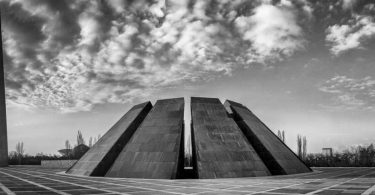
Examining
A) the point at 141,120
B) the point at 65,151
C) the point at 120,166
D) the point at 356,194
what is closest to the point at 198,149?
the point at 120,166

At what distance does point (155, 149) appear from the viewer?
2175cm

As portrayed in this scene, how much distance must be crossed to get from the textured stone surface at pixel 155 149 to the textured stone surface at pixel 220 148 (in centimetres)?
136

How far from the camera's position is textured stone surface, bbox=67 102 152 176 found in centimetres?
2262

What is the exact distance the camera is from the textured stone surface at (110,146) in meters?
22.6

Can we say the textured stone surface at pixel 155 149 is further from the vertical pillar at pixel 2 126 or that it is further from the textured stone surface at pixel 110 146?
the vertical pillar at pixel 2 126

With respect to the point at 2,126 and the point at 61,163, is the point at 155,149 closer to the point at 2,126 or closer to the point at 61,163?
the point at 61,163

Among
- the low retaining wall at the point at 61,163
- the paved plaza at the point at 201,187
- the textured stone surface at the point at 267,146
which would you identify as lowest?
the low retaining wall at the point at 61,163

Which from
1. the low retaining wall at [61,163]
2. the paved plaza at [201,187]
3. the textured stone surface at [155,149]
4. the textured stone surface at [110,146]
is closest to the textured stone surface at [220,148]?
the textured stone surface at [155,149]

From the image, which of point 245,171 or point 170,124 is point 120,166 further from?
point 245,171

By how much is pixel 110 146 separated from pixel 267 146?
11.7 metres

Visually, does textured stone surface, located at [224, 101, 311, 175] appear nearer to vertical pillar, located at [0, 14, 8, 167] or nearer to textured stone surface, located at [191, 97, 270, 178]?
textured stone surface, located at [191, 97, 270, 178]

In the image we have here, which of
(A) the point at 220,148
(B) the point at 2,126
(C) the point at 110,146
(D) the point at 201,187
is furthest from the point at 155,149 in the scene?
(B) the point at 2,126

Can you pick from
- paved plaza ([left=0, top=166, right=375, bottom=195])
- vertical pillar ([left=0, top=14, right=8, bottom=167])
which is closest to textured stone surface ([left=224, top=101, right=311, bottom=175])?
paved plaza ([left=0, top=166, right=375, bottom=195])

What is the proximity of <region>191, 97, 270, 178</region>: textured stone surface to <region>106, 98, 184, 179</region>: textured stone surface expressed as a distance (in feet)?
4.46
